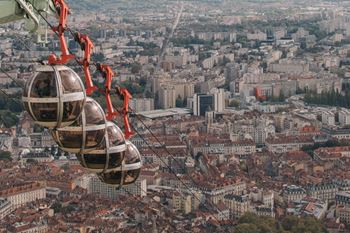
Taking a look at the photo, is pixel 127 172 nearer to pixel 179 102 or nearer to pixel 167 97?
pixel 167 97

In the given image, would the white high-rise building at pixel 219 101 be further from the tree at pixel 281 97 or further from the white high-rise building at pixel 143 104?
the tree at pixel 281 97

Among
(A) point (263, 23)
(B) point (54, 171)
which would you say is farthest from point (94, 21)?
(B) point (54, 171)

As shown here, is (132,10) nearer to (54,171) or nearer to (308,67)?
(308,67)

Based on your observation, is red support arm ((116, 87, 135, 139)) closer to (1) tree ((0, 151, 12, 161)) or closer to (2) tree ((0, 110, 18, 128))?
(1) tree ((0, 151, 12, 161))

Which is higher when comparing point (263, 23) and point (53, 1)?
point (53, 1)

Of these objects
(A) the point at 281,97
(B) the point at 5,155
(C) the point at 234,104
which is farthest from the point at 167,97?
(B) the point at 5,155

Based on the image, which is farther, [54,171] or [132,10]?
[132,10]
